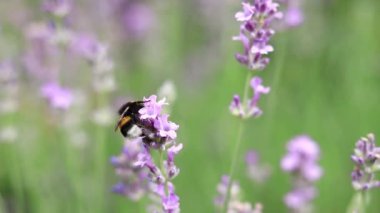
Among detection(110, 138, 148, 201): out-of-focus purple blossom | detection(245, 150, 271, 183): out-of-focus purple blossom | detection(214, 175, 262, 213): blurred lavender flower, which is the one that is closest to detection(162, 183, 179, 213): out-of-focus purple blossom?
detection(214, 175, 262, 213): blurred lavender flower

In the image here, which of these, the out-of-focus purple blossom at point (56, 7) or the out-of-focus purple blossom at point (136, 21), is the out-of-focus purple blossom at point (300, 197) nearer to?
the out-of-focus purple blossom at point (56, 7)

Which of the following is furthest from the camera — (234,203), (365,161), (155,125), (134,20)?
(134,20)

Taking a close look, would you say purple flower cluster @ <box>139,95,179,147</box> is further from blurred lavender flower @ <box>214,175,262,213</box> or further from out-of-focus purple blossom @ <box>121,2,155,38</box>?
out-of-focus purple blossom @ <box>121,2,155,38</box>

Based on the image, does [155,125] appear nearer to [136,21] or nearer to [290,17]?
[290,17]

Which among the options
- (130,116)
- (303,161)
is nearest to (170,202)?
(130,116)

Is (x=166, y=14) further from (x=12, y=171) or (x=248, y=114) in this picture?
(x=248, y=114)

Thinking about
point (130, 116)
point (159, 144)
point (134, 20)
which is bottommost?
point (159, 144)

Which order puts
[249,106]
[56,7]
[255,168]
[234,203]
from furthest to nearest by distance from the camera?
[255,168], [56,7], [234,203], [249,106]

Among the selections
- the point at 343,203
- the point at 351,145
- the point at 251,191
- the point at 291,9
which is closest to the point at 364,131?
the point at 351,145
